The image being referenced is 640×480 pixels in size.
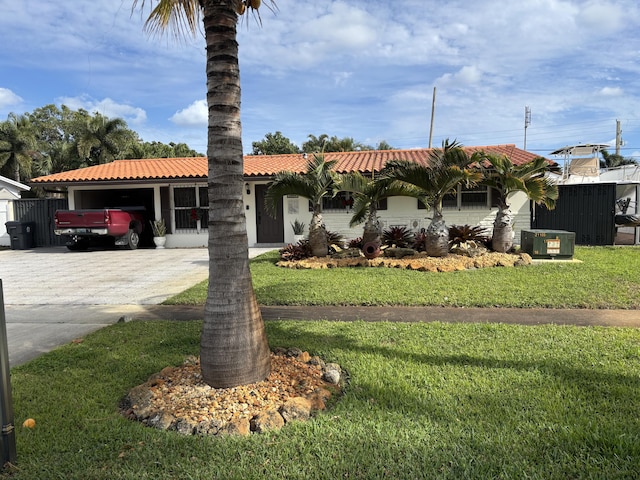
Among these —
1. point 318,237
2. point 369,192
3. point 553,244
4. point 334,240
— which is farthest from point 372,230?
point 553,244

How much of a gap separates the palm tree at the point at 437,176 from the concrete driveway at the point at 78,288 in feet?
17.2

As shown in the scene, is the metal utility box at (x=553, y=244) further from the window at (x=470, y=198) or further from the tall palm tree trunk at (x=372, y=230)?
the window at (x=470, y=198)

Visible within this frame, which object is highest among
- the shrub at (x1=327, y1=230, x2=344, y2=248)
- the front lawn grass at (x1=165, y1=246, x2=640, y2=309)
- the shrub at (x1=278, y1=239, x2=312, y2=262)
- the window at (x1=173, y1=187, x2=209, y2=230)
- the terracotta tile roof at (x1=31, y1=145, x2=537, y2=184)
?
the terracotta tile roof at (x1=31, y1=145, x2=537, y2=184)

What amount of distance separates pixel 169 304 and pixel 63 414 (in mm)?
3856

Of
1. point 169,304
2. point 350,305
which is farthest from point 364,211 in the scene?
point 169,304

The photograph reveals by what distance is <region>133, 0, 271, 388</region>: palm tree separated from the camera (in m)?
3.36

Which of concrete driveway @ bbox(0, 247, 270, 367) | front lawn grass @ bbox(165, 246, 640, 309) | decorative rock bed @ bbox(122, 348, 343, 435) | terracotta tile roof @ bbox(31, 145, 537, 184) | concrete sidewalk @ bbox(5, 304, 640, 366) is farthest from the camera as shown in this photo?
terracotta tile roof @ bbox(31, 145, 537, 184)

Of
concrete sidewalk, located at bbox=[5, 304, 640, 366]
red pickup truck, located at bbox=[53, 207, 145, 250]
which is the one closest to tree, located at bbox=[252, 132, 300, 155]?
red pickup truck, located at bbox=[53, 207, 145, 250]

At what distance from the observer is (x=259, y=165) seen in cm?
1725

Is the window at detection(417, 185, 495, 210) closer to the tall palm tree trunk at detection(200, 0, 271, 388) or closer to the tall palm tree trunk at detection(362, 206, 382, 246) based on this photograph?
the tall palm tree trunk at detection(362, 206, 382, 246)

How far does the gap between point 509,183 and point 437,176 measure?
80.7 inches

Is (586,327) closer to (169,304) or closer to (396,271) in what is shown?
(396,271)

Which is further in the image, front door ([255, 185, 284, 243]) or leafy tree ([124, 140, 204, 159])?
leafy tree ([124, 140, 204, 159])

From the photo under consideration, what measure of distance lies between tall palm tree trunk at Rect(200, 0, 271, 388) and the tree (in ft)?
121
